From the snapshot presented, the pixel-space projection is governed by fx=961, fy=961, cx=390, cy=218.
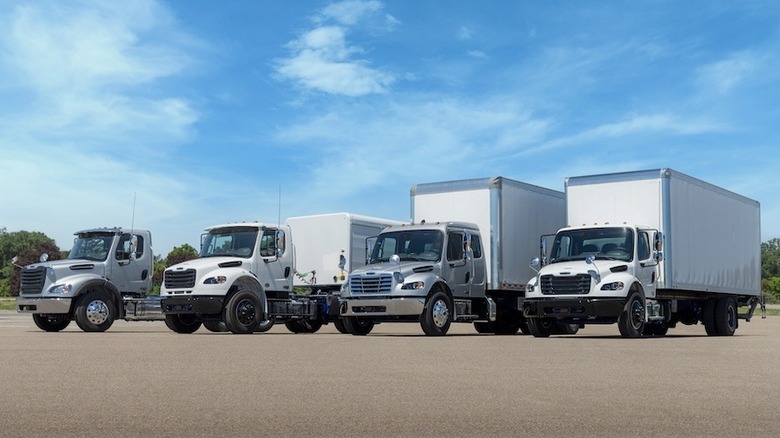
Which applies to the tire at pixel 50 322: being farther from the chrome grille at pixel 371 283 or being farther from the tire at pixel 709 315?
the tire at pixel 709 315

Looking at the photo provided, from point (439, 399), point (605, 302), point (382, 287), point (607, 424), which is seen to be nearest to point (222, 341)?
point (382, 287)

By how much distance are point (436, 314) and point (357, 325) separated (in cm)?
269

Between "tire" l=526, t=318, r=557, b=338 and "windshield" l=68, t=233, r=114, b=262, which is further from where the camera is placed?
"windshield" l=68, t=233, r=114, b=262

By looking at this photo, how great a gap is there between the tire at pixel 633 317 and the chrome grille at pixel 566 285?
965 millimetres

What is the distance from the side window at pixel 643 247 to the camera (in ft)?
72.3

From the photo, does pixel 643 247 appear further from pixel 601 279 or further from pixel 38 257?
pixel 38 257

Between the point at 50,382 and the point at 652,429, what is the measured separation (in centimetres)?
663

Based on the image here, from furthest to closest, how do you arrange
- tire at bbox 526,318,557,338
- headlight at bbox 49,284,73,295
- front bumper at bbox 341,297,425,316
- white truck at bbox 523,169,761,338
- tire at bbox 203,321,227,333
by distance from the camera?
tire at bbox 203,321,227,333
headlight at bbox 49,284,73,295
tire at bbox 526,318,557,338
front bumper at bbox 341,297,425,316
white truck at bbox 523,169,761,338

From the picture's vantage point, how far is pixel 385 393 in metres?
9.62

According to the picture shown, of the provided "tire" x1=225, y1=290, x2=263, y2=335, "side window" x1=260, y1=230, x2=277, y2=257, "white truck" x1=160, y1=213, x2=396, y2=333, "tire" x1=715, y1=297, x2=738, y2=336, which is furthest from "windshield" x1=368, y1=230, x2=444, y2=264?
"tire" x1=715, y1=297, x2=738, y2=336

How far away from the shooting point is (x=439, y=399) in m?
9.13

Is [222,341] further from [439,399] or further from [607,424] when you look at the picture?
[607,424]

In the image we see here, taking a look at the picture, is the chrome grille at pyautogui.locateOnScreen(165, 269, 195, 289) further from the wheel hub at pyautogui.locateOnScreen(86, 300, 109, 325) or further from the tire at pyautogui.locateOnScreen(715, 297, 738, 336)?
the tire at pyautogui.locateOnScreen(715, 297, 738, 336)

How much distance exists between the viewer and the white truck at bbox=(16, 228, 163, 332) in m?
25.1
